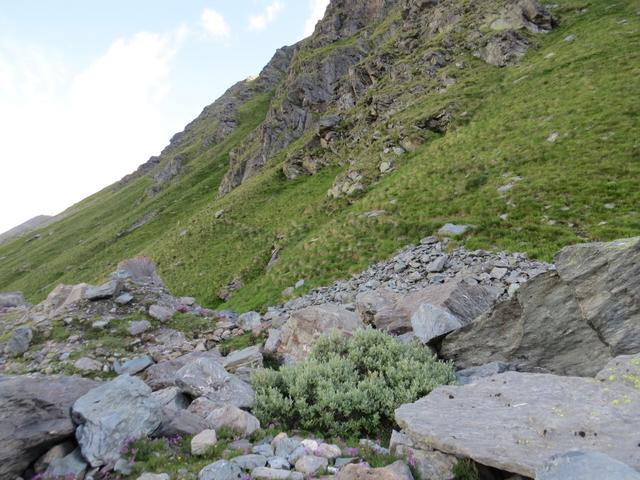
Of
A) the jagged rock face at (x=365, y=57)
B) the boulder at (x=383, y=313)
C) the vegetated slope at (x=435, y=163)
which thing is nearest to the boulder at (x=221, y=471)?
the boulder at (x=383, y=313)

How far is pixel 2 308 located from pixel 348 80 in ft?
217

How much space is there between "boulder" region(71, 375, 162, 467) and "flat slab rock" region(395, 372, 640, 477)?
5006 millimetres

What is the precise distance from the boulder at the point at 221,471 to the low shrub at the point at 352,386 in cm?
236

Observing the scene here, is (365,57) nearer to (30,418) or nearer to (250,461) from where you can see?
(30,418)

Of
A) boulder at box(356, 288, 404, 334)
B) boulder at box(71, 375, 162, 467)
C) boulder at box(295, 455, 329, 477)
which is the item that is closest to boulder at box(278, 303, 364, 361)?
boulder at box(356, 288, 404, 334)

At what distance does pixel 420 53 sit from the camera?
194 ft

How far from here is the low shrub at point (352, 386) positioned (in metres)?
8.27

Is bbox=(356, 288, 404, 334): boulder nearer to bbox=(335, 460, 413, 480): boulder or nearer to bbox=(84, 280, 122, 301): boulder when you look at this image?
bbox=(335, 460, 413, 480): boulder

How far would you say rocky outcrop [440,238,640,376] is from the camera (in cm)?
793

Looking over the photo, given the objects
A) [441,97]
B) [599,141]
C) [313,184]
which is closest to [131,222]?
[313,184]

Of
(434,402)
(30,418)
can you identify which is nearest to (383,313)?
(434,402)

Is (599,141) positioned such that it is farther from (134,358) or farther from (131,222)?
(131,222)

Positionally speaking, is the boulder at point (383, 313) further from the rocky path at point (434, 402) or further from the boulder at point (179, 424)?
the boulder at point (179, 424)

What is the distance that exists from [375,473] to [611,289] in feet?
21.4
